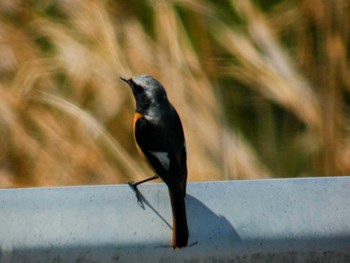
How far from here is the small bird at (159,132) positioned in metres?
1.19

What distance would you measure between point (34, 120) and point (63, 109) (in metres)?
0.05

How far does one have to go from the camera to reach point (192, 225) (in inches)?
40.8

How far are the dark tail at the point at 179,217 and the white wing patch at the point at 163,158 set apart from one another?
0.32 ft

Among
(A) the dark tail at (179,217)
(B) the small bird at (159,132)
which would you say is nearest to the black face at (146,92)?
(B) the small bird at (159,132)

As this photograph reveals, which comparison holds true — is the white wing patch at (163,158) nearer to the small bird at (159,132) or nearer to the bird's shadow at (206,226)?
the small bird at (159,132)

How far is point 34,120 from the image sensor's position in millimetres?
1334

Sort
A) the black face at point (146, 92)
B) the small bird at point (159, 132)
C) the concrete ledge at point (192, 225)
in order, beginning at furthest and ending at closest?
the black face at point (146, 92)
the small bird at point (159, 132)
the concrete ledge at point (192, 225)

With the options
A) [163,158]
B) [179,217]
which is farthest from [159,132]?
[179,217]

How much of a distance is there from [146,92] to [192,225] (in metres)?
0.31

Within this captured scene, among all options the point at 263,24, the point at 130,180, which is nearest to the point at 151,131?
the point at 130,180

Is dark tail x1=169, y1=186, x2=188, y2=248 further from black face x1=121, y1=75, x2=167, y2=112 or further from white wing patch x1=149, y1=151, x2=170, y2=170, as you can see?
black face x1=121, y1=75, x2=167, y2=112

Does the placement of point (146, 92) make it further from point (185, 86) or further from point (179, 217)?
point (179, 217)

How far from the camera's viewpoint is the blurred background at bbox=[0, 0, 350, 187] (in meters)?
1.29

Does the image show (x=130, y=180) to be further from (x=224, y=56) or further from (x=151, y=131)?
Answer: (x=224, y=56)
